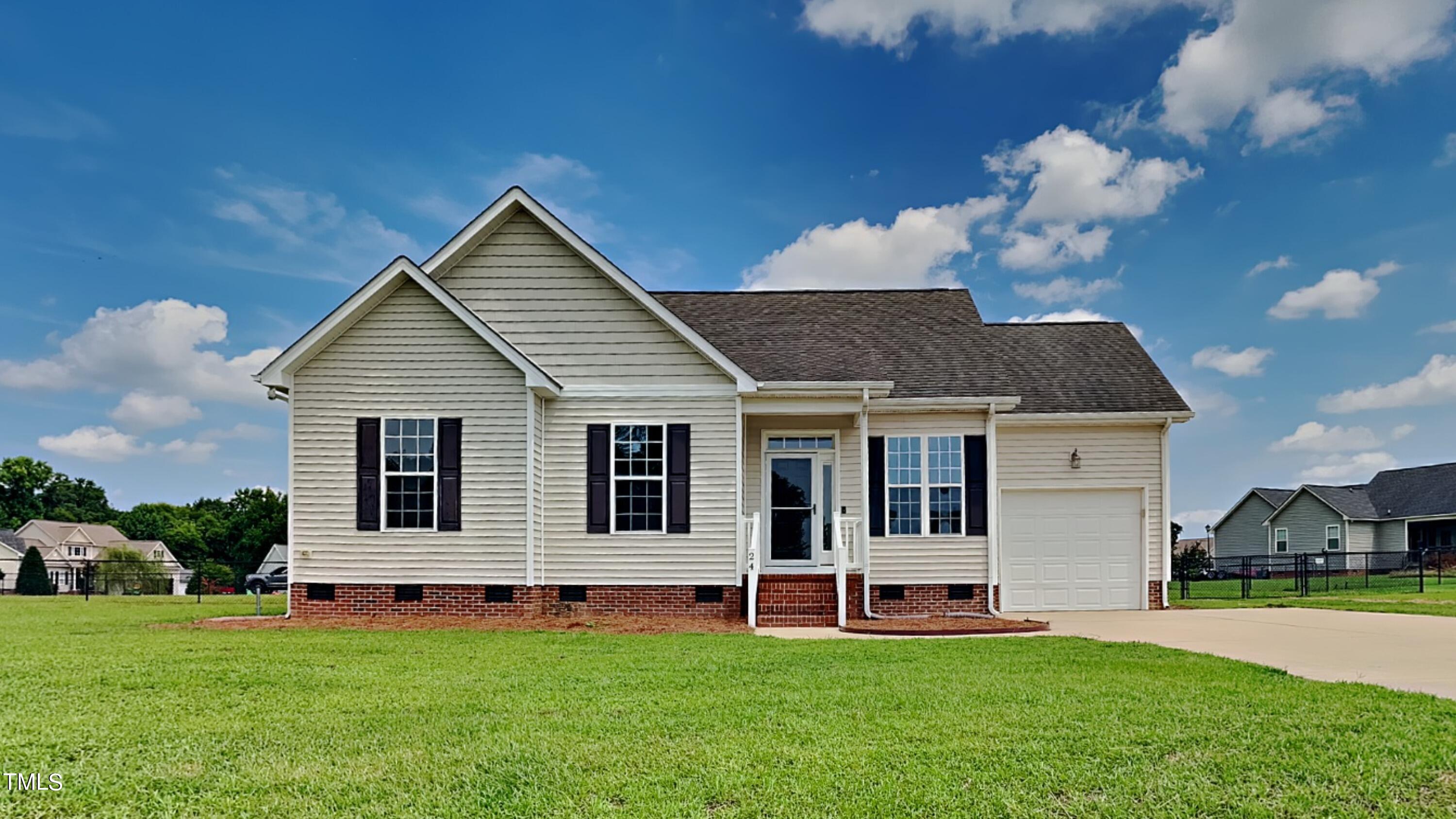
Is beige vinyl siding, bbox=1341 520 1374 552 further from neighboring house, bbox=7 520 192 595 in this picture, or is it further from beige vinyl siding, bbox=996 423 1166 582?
neighboring house, bbox=7 520 192 595

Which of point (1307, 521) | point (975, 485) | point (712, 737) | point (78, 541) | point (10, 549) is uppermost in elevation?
point (975, 485)

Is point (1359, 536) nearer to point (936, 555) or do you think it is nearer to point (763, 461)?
point (936, 555)

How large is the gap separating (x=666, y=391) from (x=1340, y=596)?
1738 centimetres

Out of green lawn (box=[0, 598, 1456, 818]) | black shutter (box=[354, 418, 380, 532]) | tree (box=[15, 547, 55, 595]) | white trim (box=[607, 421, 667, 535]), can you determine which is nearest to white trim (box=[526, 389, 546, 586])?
white trim (box=[607, 421, 667, 535])

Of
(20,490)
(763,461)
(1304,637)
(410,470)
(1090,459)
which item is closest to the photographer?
(1304,637)

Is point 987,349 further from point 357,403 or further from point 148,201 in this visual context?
point 148,201

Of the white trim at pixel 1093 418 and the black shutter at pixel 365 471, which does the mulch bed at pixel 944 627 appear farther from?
the black shutter at pixel 365 471

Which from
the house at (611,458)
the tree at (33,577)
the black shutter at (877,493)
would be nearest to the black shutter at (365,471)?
the house at (611,458)

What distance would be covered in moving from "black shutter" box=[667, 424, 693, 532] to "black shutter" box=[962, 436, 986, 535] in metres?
4.85

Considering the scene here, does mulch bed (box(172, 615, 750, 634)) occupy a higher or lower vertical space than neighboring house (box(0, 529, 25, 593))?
higher

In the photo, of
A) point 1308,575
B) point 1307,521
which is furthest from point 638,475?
point 1307,521

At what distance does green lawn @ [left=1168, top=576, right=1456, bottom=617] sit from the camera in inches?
694

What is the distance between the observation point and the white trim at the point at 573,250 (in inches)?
576

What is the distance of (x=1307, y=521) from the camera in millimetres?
46062
